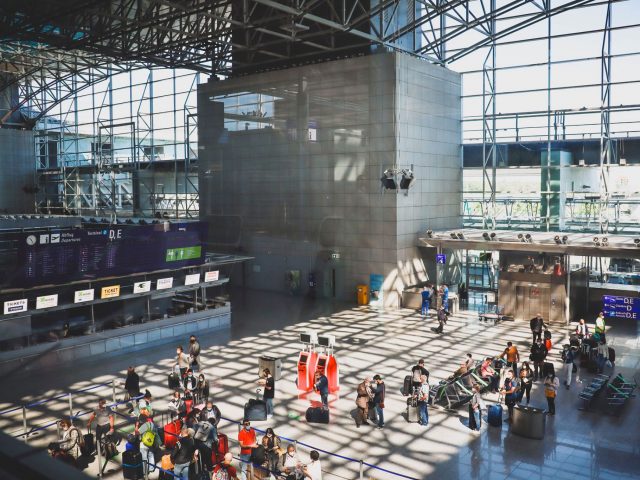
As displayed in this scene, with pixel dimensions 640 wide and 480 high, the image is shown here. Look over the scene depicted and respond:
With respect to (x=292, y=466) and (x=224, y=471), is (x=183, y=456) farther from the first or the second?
(x=292, y=466)

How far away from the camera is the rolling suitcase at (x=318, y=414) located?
12625 millimetres

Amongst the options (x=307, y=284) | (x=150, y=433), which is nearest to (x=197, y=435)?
(x=150, y=433)

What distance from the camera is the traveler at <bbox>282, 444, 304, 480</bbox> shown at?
8984 mm

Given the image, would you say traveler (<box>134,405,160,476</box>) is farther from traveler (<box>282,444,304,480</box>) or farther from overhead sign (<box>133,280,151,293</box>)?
overhead sign (<box>133,280,151,293</box>)

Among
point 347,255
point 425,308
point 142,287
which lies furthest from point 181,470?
point 347,255

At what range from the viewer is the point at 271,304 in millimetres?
26672

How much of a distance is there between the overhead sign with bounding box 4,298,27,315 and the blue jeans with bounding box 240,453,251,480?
32.2ft

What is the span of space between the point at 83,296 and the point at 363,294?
11926mm

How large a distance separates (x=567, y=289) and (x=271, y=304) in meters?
11.9

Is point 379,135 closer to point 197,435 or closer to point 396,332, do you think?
point 396,332

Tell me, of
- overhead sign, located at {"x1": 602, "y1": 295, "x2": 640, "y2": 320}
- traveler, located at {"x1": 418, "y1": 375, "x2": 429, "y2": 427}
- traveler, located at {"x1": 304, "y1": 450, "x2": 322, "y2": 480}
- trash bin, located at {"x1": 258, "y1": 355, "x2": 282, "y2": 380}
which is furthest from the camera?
overhead sign, located at {"x1": 602, "y1": 295, "x2": 640, "y2": 320}

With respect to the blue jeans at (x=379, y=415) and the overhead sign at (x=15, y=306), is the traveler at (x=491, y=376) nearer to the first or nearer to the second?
the blue jeans at (x=379, y=415)

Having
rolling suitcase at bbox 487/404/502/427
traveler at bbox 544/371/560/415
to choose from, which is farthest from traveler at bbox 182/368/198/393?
traveler at bbox 544/371/560/415

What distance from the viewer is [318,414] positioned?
12.6 meters
